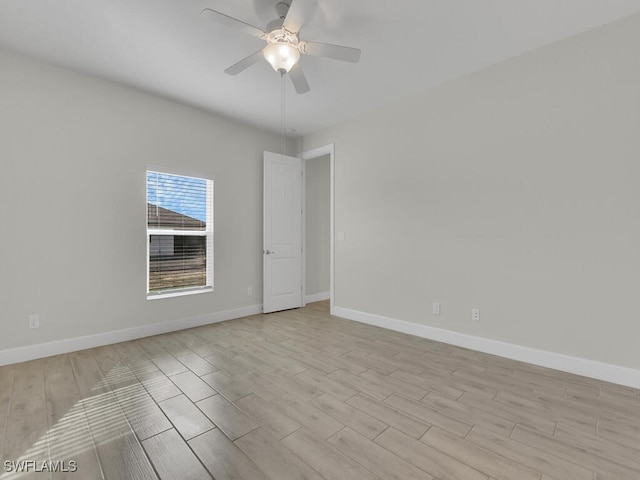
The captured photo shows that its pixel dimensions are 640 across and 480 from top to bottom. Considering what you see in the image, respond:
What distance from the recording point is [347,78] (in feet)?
10.4

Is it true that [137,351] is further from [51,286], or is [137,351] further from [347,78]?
[347,78]

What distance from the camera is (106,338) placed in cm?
320

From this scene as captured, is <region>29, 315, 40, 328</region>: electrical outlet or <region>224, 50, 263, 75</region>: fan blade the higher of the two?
<region>224, 50, 263, 75</region>: fan blade

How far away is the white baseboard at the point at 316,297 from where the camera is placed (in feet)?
17.6

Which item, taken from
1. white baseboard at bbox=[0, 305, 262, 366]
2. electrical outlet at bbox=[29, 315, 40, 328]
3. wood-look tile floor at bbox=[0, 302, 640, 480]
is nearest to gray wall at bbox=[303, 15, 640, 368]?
wood-look tile floor at bbox=[0, 302, 640, 480]

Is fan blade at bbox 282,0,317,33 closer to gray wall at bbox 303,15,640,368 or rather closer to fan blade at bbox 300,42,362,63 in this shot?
fan blade at bbox 300,42,362,63

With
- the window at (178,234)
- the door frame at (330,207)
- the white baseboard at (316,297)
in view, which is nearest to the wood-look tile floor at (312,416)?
the window at (178,234)

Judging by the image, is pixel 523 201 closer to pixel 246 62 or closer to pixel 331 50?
pixel 331 50

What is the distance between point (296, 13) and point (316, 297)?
14.5 ft

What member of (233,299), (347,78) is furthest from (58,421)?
(347,78)

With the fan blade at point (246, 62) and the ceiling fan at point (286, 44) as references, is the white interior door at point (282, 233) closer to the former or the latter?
the fan blade at point (246, 62)

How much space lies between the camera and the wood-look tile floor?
1.49 meters

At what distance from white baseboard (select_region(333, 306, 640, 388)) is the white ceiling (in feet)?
8.95

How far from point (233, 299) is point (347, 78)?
320cm
